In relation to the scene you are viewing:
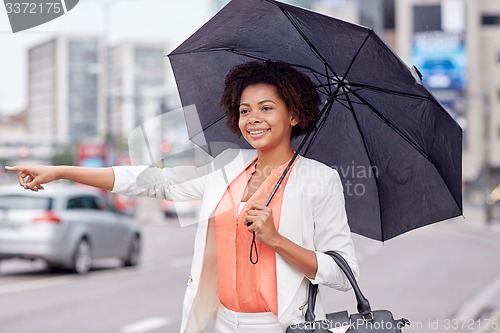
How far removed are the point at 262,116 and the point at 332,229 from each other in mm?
398

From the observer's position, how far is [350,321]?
97.7 inches

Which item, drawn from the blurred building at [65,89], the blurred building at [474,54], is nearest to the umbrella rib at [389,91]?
the blurred building at [65,89]

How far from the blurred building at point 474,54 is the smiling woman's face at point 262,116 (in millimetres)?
61983

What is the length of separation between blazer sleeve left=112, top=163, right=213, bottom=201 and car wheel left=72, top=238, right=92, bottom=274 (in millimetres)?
11168

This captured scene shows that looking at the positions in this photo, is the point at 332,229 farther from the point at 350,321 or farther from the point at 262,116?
the point at 262,116

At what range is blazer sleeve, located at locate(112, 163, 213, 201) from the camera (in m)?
2.67

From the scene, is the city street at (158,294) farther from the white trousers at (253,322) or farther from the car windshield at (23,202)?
the white trousers at (253,322)

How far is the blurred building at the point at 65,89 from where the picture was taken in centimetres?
5881

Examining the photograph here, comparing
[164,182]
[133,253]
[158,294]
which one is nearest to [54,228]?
[158,294]

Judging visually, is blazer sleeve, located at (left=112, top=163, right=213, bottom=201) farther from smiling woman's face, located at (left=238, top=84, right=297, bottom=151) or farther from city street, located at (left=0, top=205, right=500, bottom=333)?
city street, located at (left=0, top=205, right=500, bottom=333)

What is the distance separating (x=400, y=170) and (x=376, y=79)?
37 cm

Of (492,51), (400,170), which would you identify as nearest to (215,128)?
(400,170)

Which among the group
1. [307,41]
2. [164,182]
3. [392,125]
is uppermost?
[307,41]

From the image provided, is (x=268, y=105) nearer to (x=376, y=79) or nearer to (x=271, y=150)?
(x=271, y=150)
